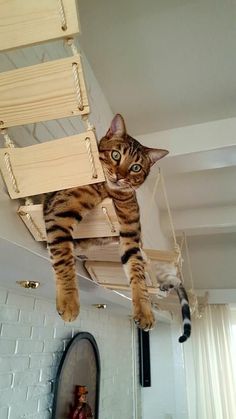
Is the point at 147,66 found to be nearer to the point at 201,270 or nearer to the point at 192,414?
the point at 201,270

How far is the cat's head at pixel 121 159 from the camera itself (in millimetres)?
685

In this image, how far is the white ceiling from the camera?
44.7 inches

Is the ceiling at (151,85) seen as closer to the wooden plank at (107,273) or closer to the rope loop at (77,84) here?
the wooden plank at (107,273)

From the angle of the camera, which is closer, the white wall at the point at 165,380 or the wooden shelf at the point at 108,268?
the wooden shelf at the point at 108,268

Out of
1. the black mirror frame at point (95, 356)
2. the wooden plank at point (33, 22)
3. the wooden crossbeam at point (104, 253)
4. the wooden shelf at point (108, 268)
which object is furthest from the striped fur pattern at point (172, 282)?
the wooden plank at point (33, 22)

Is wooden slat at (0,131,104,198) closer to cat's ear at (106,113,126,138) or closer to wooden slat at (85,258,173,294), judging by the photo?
cat's ear at (106,113,126,138)

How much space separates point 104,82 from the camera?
1.46m

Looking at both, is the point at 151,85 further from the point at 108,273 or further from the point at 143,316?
the point at 143,316

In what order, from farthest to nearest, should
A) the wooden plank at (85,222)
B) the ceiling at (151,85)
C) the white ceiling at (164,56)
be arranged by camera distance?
1. the white ceiling at (164,56)
2. the ceiling at (151,85)
3. the wooden plank at (85,222)

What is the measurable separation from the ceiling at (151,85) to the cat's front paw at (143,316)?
252 mm

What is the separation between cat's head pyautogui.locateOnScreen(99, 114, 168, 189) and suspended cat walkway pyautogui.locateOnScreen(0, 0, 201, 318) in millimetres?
72

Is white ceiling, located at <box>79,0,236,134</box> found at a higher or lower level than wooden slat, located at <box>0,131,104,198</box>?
higher

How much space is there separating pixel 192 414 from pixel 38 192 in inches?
136

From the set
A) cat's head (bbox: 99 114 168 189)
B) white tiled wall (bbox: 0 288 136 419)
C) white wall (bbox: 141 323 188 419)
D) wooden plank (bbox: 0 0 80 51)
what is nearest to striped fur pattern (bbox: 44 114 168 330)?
cat's head (bbox: 99 114 168 189)
